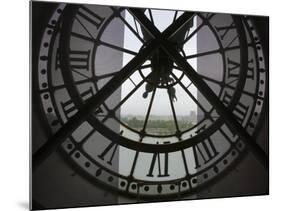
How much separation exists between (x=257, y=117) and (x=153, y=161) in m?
0.82

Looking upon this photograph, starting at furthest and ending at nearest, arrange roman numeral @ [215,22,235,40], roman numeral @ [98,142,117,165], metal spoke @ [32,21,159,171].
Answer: roman numeral @ [215,22,235,40], roman numeral @ [98,142,117,165], metal spoke @ [32,21,159,171]

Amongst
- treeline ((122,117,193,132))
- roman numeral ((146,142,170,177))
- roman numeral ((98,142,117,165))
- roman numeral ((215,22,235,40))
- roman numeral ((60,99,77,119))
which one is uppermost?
roman numeral ((215,22,235,40))

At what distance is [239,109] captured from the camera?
2906 mm

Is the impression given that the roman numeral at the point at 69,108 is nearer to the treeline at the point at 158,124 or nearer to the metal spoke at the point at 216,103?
the treeline at the point at 158,124

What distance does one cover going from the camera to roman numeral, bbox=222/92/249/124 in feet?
9.43

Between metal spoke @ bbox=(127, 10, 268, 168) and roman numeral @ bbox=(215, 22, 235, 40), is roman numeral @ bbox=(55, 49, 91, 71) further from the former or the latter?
roman numeral @ bbox=(215, 22, 235, 40)

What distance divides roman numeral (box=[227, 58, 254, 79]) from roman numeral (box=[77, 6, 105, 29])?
2.99 ft

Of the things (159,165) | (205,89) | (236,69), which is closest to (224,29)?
(236,69)

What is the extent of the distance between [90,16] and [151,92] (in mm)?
610

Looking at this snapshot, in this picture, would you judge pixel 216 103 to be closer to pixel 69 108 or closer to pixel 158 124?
pixel 158 124

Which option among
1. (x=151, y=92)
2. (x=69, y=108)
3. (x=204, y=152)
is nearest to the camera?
(x=69, y=108)

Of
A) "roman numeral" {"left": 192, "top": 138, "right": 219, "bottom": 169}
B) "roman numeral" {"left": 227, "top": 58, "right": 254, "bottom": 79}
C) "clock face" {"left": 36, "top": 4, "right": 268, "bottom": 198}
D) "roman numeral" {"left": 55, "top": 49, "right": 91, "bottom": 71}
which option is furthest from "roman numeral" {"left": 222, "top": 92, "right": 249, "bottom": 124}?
"roman numeral" {"left": 55, "top": 49, "right": 91, "bottom": 71}

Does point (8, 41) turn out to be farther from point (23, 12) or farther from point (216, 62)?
point (216, 62)

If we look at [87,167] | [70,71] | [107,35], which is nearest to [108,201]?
[87,167]
